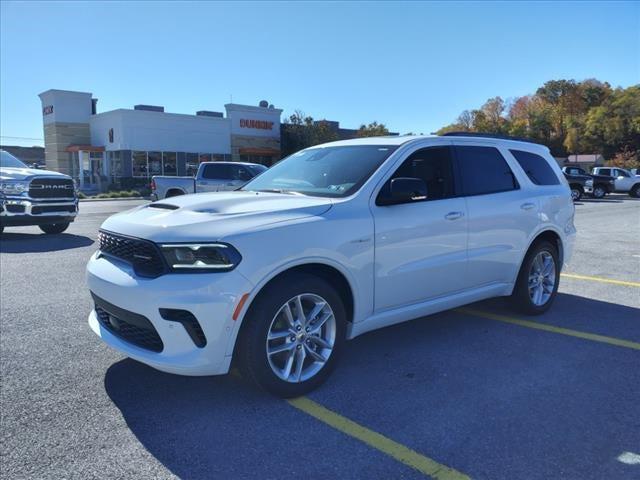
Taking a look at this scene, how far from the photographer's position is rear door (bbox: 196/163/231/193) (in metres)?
17.5

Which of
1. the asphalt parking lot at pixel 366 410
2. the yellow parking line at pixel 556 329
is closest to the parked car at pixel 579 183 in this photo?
the asphalt parking lot at pixel 366 410

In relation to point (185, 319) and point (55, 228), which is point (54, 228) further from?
point (185, 319)

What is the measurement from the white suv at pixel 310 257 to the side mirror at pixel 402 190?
1 cm

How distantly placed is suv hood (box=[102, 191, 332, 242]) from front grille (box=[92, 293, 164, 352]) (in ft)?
1.73

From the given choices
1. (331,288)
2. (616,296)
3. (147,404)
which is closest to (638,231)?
(616,296)

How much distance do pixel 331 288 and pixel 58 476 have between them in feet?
6.54

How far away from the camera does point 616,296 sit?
22.0 ft

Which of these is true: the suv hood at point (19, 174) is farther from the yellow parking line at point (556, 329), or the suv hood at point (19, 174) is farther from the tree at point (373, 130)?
the tree at point (373, 130)

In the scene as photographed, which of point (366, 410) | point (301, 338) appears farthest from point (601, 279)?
point (301, 338)

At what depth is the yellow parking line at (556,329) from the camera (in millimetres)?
4891

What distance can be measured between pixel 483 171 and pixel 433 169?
0.70m

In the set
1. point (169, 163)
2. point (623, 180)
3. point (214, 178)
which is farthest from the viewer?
point (169, 163)

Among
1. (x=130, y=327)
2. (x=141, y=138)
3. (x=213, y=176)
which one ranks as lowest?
(x=130, y=327)

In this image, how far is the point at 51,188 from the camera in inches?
467
